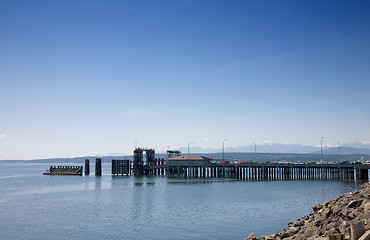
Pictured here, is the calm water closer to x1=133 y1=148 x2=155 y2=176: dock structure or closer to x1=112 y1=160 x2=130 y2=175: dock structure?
x1=133 y1=148 x2=155 y2=176: dock structure

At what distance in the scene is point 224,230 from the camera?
30484 millimetres

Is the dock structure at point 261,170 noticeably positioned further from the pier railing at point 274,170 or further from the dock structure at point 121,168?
the dock structure at point 121,168

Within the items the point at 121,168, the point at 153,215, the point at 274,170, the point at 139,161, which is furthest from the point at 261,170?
the point at 153,215

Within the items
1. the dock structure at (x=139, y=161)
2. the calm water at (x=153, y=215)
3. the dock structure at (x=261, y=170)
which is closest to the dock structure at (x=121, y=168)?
the dock structure at (x=139, y=161)

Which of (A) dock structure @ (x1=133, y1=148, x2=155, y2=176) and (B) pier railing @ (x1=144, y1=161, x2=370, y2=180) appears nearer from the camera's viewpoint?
(B) pier railing @ (x1=144, y1=161, x2=370, y2=180)

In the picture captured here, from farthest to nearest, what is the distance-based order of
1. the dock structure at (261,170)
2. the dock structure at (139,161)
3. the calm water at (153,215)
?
the dock structure at (139,161)
the dock structure at (261,170)
the calm water at (153,215)

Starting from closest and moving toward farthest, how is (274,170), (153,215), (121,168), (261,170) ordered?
(153,215), (274,170), (261,170), (121,168)

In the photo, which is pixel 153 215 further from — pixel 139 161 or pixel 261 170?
pixel 139 161

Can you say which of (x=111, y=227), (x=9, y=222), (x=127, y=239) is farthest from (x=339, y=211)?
(x=9, y=222)

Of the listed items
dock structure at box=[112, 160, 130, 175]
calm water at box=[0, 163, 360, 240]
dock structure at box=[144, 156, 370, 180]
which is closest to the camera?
calm water at box=[0, 163, 360, 240]

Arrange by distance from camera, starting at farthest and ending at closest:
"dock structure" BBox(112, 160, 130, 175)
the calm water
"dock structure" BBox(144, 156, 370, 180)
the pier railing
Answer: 1. "dock structure" BBox(112, 160, 130, 175)
2. "dock structure" BBox(144, 156, 370, 180)
3. the pier railing
4. the calm water

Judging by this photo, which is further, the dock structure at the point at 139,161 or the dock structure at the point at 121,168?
the dock structure at the point at 121,168

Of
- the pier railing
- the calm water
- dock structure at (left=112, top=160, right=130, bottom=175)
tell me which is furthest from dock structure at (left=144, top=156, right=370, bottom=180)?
the calm water

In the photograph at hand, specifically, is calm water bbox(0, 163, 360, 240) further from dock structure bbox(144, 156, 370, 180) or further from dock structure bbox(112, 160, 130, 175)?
dock structure bbox(112, 160, 130, 175)
